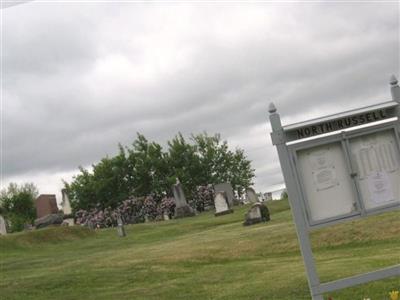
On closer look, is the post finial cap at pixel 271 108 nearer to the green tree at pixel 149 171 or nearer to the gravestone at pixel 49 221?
the gravestone at pixel 49 221

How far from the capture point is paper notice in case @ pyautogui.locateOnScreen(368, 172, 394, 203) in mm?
6637

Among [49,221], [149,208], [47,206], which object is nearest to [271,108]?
[49,221]

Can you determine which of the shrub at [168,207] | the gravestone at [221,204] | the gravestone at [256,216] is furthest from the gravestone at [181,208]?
the gravestone at [256,216]

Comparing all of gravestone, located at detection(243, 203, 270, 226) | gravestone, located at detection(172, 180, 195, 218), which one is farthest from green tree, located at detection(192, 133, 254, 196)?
gravestone, located at detection(243, 203, 270, 226)

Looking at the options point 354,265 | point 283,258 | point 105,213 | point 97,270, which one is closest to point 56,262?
point 97,270

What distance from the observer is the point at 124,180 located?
55.0 m

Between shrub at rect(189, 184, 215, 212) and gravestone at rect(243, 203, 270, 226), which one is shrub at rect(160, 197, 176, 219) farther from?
gravestone at rect(243, 203, 270, 226)

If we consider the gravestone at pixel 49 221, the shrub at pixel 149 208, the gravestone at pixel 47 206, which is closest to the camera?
the gravestone at pixel 49 221

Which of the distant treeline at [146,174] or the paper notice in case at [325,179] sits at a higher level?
the distant treeline at [146,174]

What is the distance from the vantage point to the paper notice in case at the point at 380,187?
6.64 metres

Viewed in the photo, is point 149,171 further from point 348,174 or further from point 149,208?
point 348,174

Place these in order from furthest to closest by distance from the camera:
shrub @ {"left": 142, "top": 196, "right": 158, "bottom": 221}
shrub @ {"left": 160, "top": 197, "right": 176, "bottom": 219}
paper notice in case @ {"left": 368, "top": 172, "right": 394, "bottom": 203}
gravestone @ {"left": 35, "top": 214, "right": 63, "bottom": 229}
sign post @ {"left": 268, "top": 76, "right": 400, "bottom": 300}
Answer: shrub @ {"left": 142, "top": 196, "right": 158, "bottom": 221}
shrub @ {"left": 160, "top": 197, "right": 176, "bottom": 219}
gravestone @ {"left": 35, "top": 214, "right": 63, "bottom": 229}
paper notice in case @ {"left": 368, "top": 172, "right": 394, "bottom": 203}
sign post @ {"left": 268, "top": 76, "right": 400, "bottom": 300}

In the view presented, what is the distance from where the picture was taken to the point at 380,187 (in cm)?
666

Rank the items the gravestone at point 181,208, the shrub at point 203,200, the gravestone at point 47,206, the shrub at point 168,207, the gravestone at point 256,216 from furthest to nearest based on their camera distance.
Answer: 1. the shrub at point 203,200
2. the shrub at point 168,207
3. the gravestone at point 47,206
4. the gravestone at point 181,208
5. the gravestone at point 256,216
